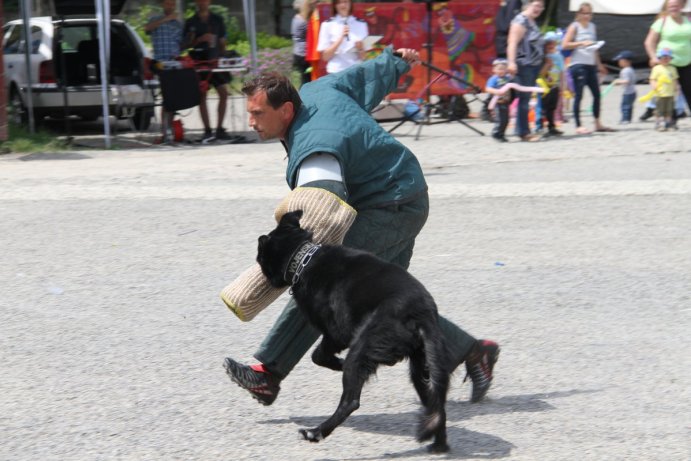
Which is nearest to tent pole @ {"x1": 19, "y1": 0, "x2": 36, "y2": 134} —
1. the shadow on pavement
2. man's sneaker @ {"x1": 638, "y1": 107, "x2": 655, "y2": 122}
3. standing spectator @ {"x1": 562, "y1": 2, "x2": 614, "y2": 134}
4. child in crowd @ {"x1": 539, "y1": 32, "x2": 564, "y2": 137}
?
child in crowd @ {"x1": 539, "y1": 32, "x2": 564, "y2": 137}

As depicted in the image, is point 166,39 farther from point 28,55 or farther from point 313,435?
point 313,435

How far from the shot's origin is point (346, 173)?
4.26m

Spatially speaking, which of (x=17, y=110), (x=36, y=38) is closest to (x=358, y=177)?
(x=17, y=110)

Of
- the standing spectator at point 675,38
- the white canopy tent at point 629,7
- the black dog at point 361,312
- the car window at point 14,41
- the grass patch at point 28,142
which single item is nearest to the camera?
the black dog at point 361,312

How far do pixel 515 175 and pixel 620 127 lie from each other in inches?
177

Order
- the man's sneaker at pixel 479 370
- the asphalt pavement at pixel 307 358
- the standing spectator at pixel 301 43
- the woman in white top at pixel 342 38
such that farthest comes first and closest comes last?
the standing spectator at pixel 301 43
the woman in white top at pixel 342 38
the man's sneaker at pixel 479 370
the asphalt pavement at pixel 307 358

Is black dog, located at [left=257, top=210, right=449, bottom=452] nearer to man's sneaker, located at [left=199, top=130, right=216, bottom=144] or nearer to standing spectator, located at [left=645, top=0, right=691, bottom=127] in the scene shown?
man's sneaker, located at [left=199, top=130, right=216, bottom=144]

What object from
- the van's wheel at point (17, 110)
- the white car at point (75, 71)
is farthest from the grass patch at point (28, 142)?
the white car at point (75, 71)

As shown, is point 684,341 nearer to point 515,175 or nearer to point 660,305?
point 660,305

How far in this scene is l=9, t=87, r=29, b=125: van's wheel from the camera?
1491 cm

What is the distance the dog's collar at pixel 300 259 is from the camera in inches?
156

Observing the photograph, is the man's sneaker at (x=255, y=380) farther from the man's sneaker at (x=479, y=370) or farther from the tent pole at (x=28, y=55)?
the tent pole at (x=28, y=55)

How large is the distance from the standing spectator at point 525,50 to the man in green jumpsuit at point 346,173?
8321 millimetres

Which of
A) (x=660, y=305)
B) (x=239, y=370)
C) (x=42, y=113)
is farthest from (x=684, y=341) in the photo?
(x=42, y=113)
